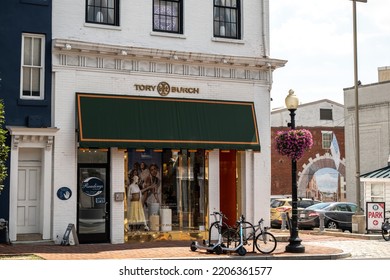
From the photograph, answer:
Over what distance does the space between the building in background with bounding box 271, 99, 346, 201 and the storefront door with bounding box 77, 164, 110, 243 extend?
1169 inches

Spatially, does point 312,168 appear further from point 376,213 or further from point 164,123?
point 164,123

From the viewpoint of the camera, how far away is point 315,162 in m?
52.3

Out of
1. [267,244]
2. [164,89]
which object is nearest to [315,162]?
[164,89]

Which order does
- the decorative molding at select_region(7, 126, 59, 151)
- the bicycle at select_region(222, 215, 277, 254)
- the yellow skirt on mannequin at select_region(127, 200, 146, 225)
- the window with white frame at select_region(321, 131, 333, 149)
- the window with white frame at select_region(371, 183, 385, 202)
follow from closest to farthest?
Answer: the bicycle at select_region(222, 215, 277, 254) → the decorative molding at select_region(7, 126, 59, 151) → the yellow skirt on mannequin at select_region(127, 200, 146, 225) → the window with white frame at select_region(371, 183, 385, 202) → the window with white frame at select_region(321, 131, 333, 149)

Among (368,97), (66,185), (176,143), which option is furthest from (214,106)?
(368,97)

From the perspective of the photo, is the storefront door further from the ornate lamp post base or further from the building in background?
the building in background

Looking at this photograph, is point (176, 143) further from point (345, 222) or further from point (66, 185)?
point (345, 222)

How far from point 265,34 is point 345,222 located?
11.2 m

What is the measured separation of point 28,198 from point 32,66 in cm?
407

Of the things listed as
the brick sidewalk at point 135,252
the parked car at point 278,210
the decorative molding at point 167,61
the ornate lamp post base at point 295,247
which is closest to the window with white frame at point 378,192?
the parked car at point 278,210

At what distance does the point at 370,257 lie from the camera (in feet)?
62.0

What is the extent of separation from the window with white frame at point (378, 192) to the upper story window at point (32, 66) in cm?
1633

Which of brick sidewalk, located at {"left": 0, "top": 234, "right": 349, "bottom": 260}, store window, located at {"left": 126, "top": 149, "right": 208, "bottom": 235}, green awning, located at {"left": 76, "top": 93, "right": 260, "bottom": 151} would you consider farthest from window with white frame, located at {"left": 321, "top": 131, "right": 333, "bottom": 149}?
brick sidewalk, located at {"left": 0, "top": 234, "right": 349, "bottom": 260}

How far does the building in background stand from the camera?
50.7 metres
